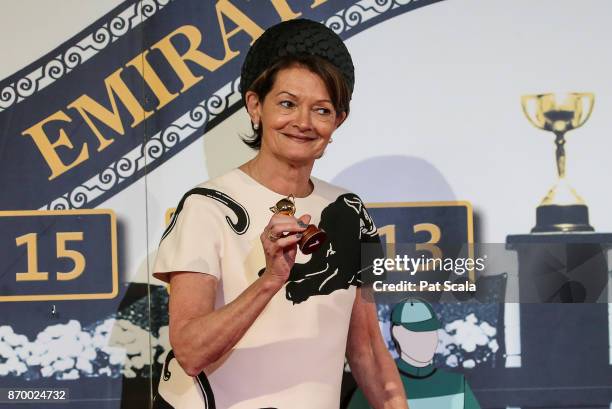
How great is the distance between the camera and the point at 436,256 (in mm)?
2574

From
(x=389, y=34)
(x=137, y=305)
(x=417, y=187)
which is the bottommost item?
(x=137, y=305)

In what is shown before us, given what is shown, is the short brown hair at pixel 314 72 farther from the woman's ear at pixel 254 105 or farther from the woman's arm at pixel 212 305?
the woman's arm at pixel 212 305

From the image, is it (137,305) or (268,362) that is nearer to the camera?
(268,362)

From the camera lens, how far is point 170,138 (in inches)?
100

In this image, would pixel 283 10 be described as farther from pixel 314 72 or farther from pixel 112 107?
pixel 314 72

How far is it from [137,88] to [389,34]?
2.55 ft

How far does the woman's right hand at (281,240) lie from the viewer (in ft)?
4.68

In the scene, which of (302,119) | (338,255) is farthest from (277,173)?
(338,255)

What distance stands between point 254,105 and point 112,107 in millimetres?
847

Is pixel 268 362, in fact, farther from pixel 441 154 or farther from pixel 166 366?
pixel 441 154

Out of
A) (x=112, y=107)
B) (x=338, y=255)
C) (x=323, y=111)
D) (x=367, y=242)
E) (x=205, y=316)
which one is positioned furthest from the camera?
(x=112, y=107)

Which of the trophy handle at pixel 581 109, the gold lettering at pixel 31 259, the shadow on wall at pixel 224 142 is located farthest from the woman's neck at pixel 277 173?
the trophy handle at pixel 581 109

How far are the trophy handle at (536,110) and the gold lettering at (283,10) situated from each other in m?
0.73

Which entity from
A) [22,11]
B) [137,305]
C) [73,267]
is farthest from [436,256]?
[22,11]
